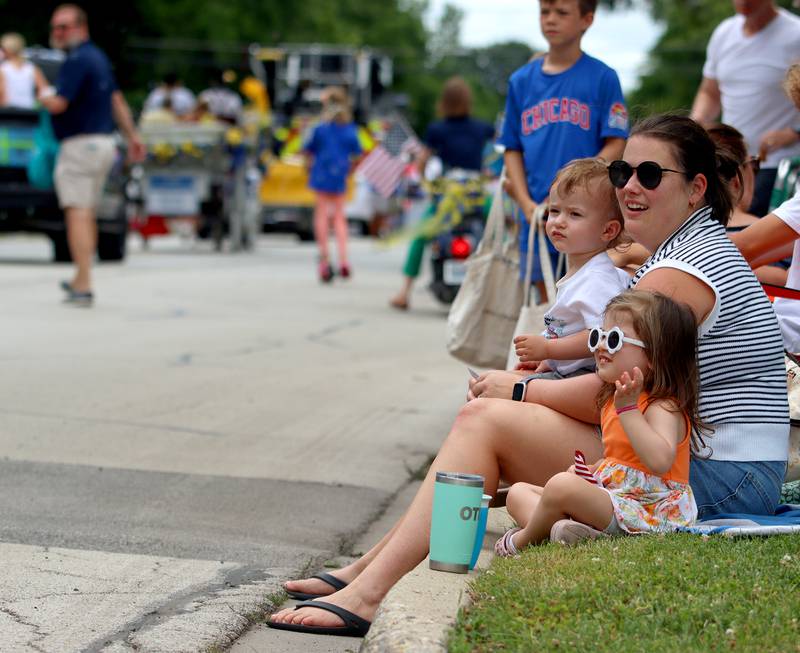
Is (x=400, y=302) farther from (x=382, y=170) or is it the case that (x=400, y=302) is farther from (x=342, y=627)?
(x=342, y=627)

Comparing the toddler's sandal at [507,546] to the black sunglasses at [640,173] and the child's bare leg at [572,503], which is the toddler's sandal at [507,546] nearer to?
the child's bare leg at [572,503]

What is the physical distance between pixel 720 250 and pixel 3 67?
45.8 feet

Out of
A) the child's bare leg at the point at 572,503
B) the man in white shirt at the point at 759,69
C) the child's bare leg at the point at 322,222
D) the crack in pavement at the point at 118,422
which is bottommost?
the child's bare leg at the point at 322,222

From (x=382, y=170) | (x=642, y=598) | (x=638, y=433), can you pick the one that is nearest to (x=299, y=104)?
(x=382, y=170)

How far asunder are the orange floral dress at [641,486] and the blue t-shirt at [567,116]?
2.41 m

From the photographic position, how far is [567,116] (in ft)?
20.7

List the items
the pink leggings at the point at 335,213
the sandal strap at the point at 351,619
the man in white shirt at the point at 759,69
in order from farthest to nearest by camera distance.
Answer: the pink leggings at the point at 335,213
the man in white shirt at the point at 759,69
the sandal strap at the point at 351,619

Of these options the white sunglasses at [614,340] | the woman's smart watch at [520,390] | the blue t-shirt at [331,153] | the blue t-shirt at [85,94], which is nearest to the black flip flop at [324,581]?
the woman's smart watch at [520,390]

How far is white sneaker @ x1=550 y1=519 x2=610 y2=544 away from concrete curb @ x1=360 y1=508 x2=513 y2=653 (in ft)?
0.81

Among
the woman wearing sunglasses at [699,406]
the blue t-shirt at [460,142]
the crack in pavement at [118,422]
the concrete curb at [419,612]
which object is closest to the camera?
the concrete curb at [419,612]

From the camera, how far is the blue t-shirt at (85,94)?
486 inches

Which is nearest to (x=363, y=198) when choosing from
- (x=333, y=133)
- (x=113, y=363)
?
(x=333, y=133)

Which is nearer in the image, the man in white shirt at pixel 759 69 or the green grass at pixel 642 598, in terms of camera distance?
the green grass at pixel 642 598

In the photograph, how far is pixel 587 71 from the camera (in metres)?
6.34
